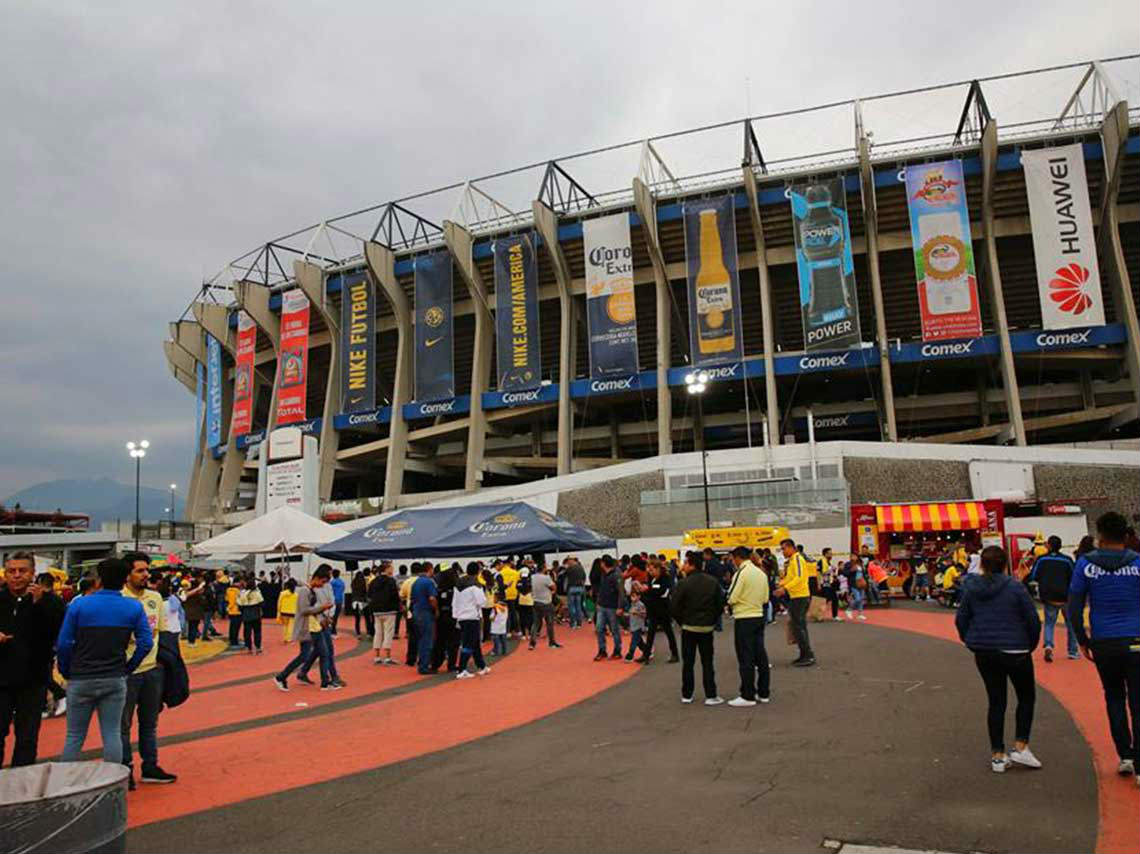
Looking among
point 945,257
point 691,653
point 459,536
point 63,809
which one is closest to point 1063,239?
point 945,257

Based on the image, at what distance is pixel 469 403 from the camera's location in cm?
4766


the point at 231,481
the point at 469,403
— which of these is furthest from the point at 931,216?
the point at 231,481

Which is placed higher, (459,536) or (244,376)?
(244,376)

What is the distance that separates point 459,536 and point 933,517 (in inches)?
702

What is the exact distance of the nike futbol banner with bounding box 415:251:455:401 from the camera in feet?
150

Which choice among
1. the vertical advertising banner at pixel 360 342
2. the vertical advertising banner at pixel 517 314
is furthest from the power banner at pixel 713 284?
the vertical advertising banner at pixel 360 342

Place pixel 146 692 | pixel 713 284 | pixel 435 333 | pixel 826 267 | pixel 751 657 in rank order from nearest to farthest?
pixel 146 692
pixel 751 657
pixel 826 267
pixel 713 284
pixel 435 333

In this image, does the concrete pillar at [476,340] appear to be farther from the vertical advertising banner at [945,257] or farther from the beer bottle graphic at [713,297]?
the vertical advertising banner at [945,257]

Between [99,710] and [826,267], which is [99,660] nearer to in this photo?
[99,710]

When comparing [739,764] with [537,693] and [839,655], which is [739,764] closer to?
[537,693]

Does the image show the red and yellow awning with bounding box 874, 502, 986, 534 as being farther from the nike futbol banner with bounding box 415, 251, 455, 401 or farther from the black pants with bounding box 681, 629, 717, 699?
the nike futbol banner with bounding box 415, 251, 455, 401

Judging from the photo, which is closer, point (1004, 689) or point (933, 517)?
point (1004, 689)

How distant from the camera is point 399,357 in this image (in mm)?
49469

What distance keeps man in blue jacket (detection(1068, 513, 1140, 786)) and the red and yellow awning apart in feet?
74.7
